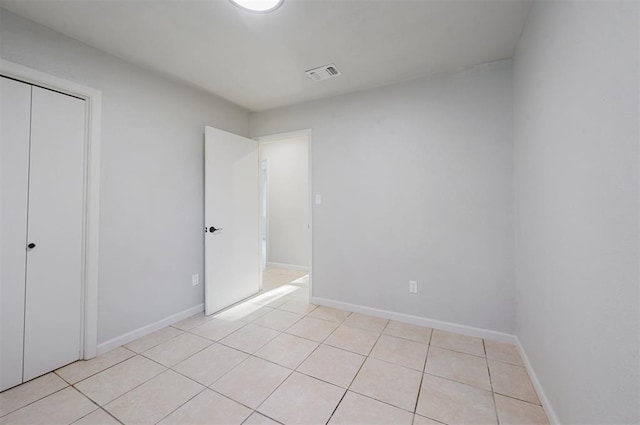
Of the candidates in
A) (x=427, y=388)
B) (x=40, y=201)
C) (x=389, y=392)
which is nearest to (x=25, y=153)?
(x=40, y=201)

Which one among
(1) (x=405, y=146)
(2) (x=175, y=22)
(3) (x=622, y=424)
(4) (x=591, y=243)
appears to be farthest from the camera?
(1) (x=405, y=146)

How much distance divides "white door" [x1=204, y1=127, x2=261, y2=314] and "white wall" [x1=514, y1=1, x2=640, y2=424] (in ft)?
9.57

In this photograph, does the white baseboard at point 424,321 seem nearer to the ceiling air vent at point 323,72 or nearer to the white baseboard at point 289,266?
the white baseboard at point 289,266

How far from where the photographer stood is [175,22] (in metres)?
1.85

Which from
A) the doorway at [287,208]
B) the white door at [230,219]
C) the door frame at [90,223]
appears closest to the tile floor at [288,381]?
the door frame at [90,223]

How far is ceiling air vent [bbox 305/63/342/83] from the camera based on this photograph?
2.46 metres

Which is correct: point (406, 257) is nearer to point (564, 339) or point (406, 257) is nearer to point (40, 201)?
point (564, 339)

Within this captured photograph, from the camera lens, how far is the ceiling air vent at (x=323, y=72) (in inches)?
97.0

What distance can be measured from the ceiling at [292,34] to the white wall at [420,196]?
0.36 meters

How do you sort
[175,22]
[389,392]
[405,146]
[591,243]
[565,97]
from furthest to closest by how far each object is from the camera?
[405,146], [175,22], [389,392], [565,97], [591,243]

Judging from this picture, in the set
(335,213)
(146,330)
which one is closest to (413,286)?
(335,213)

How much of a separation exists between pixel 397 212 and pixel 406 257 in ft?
1.58

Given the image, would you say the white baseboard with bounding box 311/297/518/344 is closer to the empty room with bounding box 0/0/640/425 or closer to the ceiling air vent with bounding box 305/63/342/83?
the empty room with bounding box 0/0/640/425

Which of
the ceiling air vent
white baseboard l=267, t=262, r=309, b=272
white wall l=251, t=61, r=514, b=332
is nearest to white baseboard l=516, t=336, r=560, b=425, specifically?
white wall l=251, t=61, r=514, b=332
